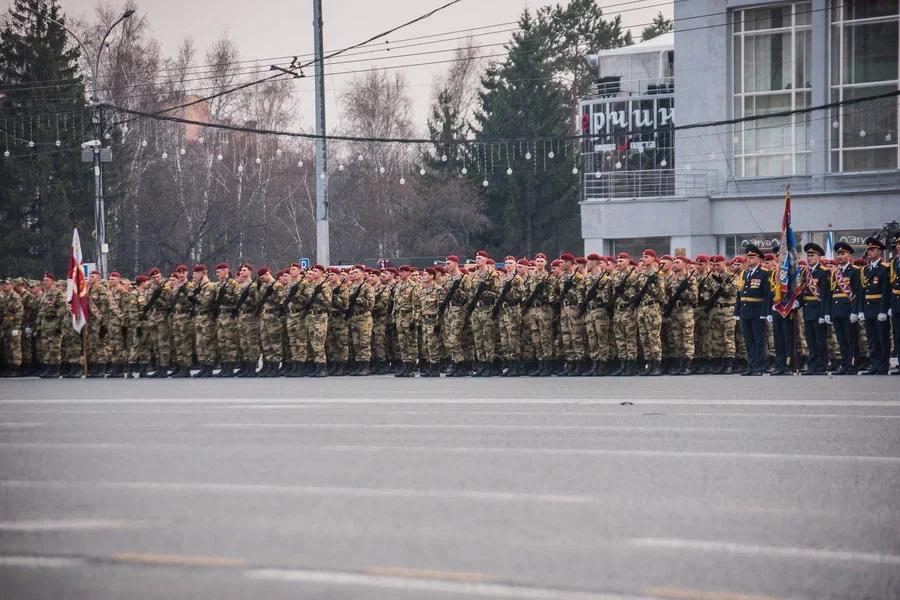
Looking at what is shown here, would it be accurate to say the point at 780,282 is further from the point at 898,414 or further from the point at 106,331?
the point at 106,331

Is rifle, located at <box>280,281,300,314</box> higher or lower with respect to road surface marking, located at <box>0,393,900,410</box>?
higher

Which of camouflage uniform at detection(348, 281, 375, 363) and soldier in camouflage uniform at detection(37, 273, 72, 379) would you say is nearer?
camouflage uniform at detection(348, 281, 375, 363)

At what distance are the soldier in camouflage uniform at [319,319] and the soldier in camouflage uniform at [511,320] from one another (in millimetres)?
2928

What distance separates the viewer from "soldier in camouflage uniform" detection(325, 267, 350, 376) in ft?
75.0

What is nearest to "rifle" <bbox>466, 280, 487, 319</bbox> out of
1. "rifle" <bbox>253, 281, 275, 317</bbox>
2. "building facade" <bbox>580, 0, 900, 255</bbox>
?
"rifle" <bbox>253, 281, 275, 317</bbox>

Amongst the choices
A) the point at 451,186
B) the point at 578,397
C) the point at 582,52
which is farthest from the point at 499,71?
the point at 578,397

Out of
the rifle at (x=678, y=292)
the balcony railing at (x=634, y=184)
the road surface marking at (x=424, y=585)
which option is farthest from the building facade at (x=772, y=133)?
the road surface marking at (x=424, y=585)

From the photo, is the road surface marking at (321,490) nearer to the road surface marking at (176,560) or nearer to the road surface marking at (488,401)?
the road surface marking at (176,560)

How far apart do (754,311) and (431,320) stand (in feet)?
16.3

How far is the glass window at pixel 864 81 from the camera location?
43906 millimetres

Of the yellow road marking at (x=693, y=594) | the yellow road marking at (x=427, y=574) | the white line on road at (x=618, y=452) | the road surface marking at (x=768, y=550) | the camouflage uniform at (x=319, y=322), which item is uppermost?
the camouflage uniform at (x=319, y=322)

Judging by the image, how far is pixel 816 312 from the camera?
20.1 meters

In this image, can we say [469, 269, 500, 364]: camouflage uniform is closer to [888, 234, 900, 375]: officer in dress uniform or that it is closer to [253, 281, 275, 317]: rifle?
[253, 281, 275, 317]: rifle

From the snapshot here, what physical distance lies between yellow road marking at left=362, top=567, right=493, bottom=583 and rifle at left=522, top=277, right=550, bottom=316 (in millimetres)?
14700
